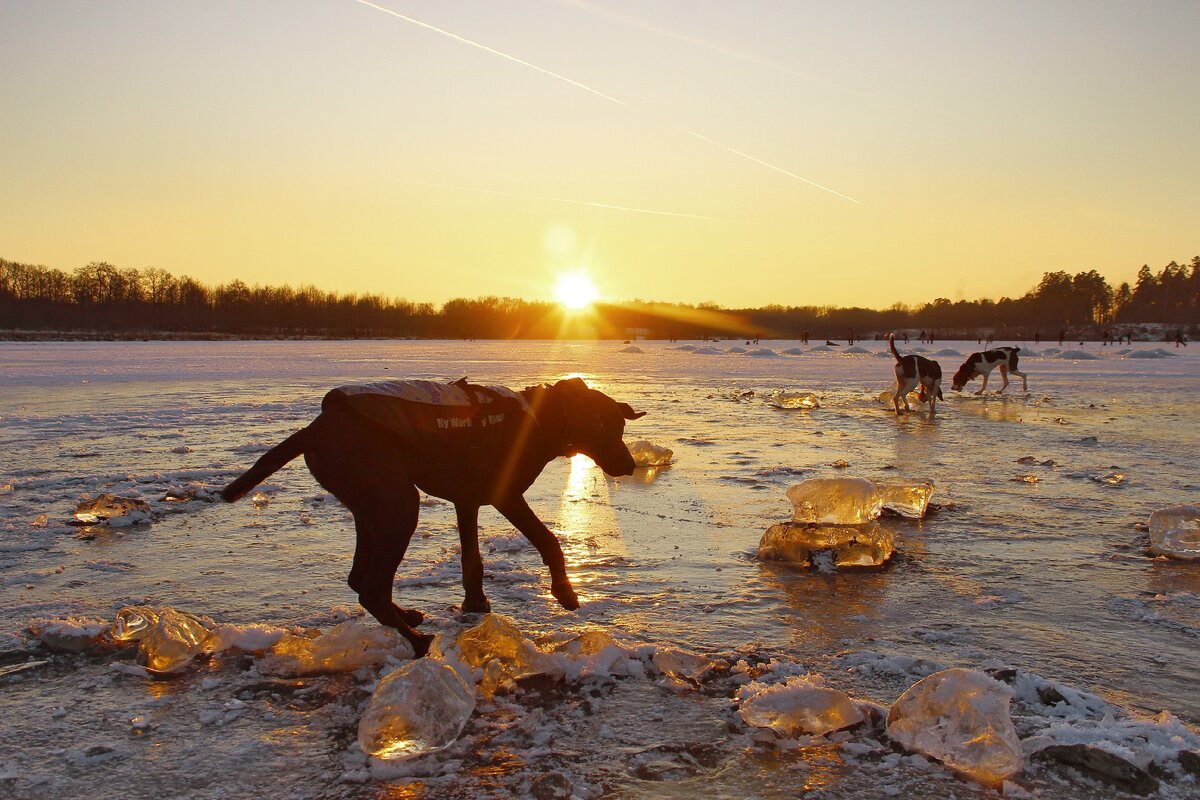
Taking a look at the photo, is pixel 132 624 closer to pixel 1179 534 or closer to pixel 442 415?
pixel 442 415

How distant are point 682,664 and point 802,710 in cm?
63

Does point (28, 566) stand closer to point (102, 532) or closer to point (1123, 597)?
point (102, 532)

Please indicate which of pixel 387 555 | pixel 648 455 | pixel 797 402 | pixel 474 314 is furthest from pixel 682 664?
pixel 474 314

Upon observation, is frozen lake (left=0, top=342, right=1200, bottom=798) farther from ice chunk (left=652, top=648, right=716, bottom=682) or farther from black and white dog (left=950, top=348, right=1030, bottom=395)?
black and white dog (left=950, top=348, right=1030, bottom=395)

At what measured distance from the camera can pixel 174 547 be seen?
544cm

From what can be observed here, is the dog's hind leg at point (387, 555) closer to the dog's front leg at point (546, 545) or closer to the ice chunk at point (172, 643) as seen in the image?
the dog's front leg at point (546, 545)

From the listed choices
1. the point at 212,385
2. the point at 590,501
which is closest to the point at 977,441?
the point at 590,501

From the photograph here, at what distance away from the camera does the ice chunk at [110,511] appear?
5996 millimetres

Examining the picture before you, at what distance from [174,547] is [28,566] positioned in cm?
80

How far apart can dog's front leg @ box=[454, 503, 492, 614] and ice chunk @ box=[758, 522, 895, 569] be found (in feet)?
6.46

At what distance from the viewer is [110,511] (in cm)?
608

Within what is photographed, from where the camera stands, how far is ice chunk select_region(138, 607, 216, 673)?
349 centimetres

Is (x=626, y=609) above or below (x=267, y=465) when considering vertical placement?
below

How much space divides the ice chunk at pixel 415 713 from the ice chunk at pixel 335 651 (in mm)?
578
